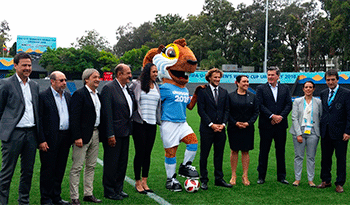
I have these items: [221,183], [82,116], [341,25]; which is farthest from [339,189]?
[341,25]

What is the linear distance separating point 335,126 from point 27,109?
176 inches

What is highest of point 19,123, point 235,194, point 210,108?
point 210,108

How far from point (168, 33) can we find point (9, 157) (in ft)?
171

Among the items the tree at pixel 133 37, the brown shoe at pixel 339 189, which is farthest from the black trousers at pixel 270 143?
the tree at pixel 133 37

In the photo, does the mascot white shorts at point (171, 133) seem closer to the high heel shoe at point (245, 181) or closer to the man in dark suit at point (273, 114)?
the high heel shoe at point (245, 181)

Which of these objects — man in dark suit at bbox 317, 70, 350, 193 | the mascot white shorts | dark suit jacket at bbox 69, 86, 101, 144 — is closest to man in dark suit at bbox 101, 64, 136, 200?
dark suit jacket at bbox 69, 86, 101, 144

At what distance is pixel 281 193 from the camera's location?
5816 millimetres

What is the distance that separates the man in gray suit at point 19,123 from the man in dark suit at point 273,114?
146 inches

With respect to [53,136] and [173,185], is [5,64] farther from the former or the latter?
[53,136]

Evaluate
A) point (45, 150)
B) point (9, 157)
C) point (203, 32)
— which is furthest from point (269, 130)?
point (203, 32)

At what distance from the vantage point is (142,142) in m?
5.62

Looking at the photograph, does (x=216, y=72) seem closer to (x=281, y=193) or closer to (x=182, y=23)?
(x=281, y=193)

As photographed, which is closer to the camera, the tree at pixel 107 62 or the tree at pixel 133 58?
the tree at pixel 107 62

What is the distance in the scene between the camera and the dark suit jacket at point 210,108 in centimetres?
613
